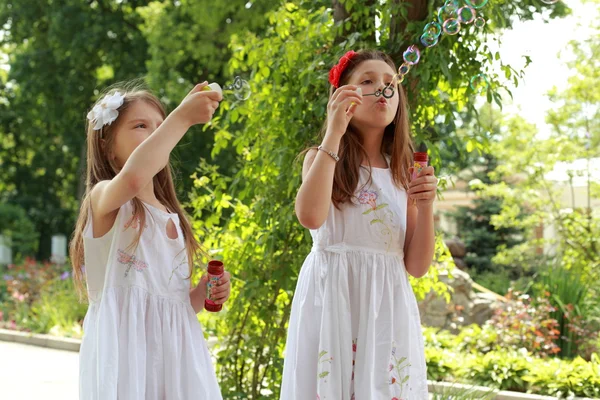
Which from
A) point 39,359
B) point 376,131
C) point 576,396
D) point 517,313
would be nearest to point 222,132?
point 376,131

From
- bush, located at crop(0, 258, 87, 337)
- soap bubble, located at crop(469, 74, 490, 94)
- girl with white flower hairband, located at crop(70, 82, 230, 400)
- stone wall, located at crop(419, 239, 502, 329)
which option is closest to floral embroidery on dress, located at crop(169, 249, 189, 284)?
girl with white flower hairband, located at crop(70, 82, 230, 400)

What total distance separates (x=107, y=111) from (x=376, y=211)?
3.08ft

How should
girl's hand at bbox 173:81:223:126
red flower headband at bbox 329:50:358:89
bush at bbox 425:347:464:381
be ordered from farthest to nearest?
bush at bbox 425:347:464:381 → red flower headband at bbox 329:50:358:89 → girl's hand at bbox 173:81:223:126

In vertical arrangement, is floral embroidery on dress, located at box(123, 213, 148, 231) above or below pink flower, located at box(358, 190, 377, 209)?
below

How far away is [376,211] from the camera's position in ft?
8.55

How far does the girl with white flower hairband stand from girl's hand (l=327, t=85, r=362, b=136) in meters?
0.36

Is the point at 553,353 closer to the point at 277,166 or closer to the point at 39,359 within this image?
the point at 277,166

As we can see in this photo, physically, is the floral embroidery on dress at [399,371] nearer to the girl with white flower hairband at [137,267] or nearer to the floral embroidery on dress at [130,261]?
the girl with white flower hairband at [137,267]

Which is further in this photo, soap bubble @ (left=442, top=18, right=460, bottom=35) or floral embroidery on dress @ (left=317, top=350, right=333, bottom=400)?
soap bubble @ (left=442, top=18, right=460, bottom=35)

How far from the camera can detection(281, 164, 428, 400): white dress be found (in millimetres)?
2458

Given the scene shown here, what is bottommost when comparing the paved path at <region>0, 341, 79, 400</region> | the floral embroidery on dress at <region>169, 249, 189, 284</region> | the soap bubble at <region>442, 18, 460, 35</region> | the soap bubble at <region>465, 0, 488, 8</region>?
the paved path at <region>0, 341, 79, 400</region>

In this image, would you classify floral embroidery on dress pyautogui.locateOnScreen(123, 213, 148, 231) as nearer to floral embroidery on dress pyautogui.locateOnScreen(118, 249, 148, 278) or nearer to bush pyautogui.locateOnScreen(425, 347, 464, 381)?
floral embroidery on dress pyautogui.locateOnScreen(118, 249, 148, 278)

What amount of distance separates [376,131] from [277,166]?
1726mm

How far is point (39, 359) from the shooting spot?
9.34m
